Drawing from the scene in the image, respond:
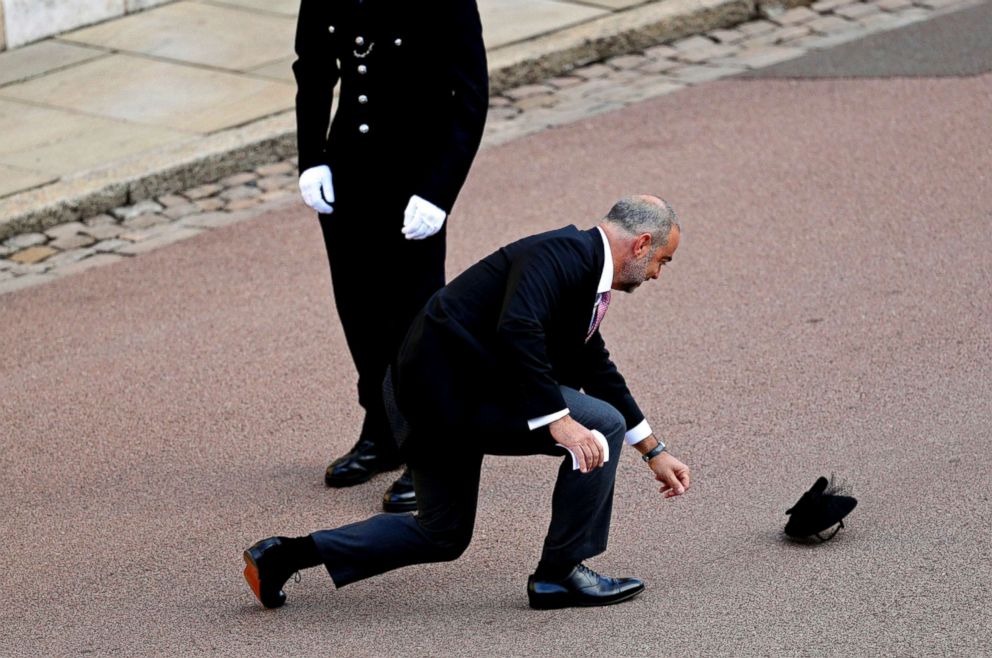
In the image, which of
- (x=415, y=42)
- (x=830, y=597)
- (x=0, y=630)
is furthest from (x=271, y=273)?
(x=830, y=597)

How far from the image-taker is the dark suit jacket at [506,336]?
432 centimetres

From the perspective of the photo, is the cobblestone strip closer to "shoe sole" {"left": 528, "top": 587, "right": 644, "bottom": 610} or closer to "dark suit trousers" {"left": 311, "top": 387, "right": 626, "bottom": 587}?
"dark suit trousers" {"left": 311, "top": 387, "right": 626, "bottom": 587}

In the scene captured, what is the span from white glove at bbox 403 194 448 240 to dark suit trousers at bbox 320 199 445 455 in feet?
0.50

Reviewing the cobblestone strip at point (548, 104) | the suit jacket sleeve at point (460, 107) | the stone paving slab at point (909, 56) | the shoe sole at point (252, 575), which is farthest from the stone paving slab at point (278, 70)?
the shoe sole at point (252, 575)

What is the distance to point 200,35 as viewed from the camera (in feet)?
35.0

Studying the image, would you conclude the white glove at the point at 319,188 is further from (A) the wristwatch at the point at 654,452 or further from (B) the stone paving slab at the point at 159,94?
(B) the stone paving slab at the point at 159,94

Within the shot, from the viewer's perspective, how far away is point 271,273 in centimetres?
755

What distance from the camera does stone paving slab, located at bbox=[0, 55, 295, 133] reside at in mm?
9289

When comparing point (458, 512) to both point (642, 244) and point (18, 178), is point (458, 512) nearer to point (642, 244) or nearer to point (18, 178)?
point (642, 244)

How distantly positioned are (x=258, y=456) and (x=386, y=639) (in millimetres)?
1432

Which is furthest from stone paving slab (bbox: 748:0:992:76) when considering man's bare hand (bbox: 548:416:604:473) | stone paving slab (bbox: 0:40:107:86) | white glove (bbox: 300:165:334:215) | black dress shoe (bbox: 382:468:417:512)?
man's bare hand (bbox: 548:416:604:473)

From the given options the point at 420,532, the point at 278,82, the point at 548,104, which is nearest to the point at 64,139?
the point at 278,82

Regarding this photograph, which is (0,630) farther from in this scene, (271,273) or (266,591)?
(271,273)

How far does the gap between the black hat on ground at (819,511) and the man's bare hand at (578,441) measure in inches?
35.1
